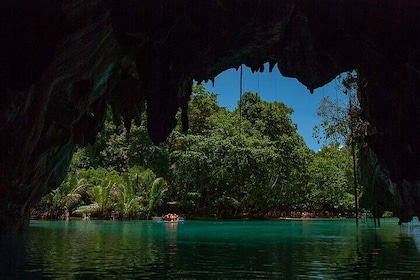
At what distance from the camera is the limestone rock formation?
498 inches

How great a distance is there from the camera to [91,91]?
58.4 ft

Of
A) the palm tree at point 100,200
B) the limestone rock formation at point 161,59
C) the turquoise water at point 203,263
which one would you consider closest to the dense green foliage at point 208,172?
the palm tree at point 100,200

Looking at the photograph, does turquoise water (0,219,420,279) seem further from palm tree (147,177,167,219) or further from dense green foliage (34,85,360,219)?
dense green foliage (34,85,360,219)

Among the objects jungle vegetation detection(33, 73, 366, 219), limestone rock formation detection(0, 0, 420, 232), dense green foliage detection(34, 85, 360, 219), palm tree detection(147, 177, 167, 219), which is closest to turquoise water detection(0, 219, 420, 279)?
limestone rock formation detection(0, 0, 420, 232)

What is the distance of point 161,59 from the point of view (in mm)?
16766

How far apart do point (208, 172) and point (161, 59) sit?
33741 mm

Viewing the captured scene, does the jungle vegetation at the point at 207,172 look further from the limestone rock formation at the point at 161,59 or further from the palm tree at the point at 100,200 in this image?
the limestone rock formation at the point at 161,59

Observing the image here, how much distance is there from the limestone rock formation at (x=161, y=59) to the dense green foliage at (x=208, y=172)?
1051 inches

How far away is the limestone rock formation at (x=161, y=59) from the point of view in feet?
41.5

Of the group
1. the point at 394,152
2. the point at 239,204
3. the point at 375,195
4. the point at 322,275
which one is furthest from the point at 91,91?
the point at 239,204

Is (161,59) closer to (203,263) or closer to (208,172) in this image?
(203,263)

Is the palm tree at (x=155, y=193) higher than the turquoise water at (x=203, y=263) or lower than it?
higher

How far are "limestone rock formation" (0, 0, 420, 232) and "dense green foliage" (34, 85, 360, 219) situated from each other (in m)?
26.7

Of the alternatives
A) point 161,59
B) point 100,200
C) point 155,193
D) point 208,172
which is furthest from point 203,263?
point 208,172
